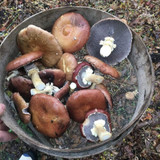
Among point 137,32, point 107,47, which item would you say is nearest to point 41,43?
point 107,47

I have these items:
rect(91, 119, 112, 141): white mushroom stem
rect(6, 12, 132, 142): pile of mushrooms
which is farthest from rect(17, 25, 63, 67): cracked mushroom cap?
rect(91, 119, 112, 141): white mushroom stem

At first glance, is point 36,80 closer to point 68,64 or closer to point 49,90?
point 49,90

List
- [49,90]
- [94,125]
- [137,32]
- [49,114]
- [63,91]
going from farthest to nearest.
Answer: [137,32] < [49,90] < [63,91] < [94,125] < [49,114]

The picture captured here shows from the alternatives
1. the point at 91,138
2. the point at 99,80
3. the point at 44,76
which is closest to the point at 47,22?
the point at 44,76

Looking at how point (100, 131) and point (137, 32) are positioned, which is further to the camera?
A: point (137, 32)

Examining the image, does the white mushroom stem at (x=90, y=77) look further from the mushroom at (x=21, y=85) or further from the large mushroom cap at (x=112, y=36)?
the mushroom at (x=21, y=85)

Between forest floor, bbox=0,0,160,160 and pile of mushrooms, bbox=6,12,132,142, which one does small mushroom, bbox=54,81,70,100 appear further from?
forest floor, bbox=0,0,160,160

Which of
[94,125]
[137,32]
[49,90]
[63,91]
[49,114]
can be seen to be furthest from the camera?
[137,32]
